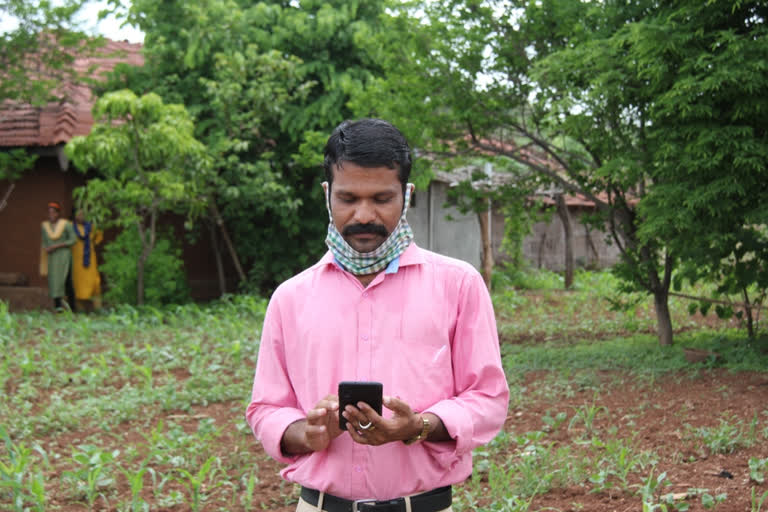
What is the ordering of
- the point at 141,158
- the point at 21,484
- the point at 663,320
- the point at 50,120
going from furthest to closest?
the point at 50,120
the point at 141,158
the point at 663,320
the point at 21,484

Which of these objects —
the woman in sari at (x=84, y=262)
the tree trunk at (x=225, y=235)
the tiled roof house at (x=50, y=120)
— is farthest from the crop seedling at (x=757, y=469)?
the tiled roof house at (x=50, y=120)

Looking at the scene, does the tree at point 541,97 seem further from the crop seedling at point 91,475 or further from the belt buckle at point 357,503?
the belt buckle at point 357,503

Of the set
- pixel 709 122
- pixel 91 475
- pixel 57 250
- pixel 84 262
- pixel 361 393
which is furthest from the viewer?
pixel 84 262

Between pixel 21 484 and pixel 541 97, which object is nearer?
pixel 21 484

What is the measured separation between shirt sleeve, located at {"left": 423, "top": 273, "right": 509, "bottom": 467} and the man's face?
0.80ft

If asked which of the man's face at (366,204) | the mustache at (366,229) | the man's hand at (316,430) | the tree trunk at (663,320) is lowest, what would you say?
the tree trunk at (663,320)

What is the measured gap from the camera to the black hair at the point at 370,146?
1.94 metres

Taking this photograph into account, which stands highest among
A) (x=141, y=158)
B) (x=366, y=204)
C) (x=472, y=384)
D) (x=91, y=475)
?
(x=141, y=158)

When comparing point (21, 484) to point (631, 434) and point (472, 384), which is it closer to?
point (472, 384)

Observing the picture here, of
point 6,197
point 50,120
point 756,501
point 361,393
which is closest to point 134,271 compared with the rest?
point 6,197

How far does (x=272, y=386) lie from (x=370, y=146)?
0.64 meters

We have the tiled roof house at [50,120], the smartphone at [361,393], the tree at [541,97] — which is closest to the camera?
the smartphone at [361,393]

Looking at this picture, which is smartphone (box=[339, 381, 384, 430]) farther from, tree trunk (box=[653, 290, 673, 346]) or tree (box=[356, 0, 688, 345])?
tree trunk (box=[653, 290, 673, 346])

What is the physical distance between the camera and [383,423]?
1731mm
